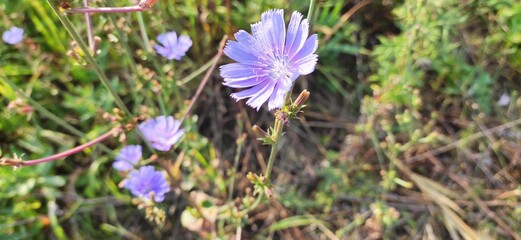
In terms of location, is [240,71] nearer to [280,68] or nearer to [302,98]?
[280,68]

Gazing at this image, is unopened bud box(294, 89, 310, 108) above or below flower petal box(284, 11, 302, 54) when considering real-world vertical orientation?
below

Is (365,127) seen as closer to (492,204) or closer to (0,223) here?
(492,204)

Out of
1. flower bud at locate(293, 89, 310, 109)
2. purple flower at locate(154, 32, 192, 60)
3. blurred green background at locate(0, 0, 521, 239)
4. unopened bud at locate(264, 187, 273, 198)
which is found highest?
flower bud at locate(293, 89, 310, 109)

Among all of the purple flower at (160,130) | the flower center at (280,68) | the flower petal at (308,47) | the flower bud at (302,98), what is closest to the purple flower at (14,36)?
the purple flower at (160,130)

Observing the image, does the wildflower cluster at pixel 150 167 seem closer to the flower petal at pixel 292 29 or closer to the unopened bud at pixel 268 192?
the unopened bud at pixel 268 192

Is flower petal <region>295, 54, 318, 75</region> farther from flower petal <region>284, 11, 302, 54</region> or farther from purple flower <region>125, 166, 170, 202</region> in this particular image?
purple flower <region>125, 166, 170, 202</region>

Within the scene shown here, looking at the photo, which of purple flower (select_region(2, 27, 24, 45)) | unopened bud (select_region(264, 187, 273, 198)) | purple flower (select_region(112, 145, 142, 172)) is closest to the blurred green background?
purple flower (select_region(2, 27, 24, 45))
